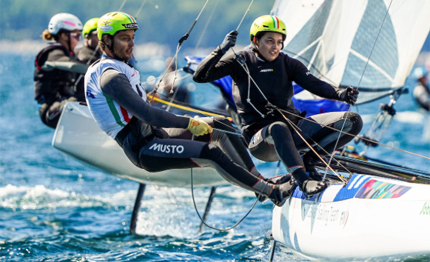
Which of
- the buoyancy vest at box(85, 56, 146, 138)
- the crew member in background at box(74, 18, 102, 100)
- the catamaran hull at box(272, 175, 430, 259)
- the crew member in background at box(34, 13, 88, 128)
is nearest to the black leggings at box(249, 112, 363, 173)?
the catamaran hull at box(272, 175, 430, 259)

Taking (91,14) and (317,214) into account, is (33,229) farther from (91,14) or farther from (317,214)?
(91,14)

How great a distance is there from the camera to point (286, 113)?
369 centimetres

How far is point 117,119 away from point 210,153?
A: 54 centimetres

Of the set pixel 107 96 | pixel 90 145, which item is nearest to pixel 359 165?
pixel 107 96

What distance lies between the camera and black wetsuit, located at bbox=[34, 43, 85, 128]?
17.8ft

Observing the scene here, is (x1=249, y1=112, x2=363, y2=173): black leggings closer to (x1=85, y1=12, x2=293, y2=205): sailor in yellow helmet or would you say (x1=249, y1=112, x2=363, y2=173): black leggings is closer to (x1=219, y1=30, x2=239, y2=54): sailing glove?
(x1=85, y1=12, x2=293, y2=205): sailor in yellow helmet

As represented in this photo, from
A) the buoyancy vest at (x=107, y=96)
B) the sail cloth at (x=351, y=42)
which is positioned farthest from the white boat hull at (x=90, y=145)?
the buoyancy vest at (x=107, y=96)

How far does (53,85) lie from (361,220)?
339 cm

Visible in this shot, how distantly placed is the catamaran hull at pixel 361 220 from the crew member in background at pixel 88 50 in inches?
102

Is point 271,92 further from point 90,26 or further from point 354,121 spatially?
point 90,26

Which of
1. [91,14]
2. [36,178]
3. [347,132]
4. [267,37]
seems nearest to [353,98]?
[347,132]

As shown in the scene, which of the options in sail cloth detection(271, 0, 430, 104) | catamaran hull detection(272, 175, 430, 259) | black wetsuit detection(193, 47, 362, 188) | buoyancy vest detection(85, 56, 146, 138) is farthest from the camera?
sail cloth detection(271, 0, 430, 104)

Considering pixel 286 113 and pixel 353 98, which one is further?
pixel 286 113

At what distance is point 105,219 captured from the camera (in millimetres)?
5863
